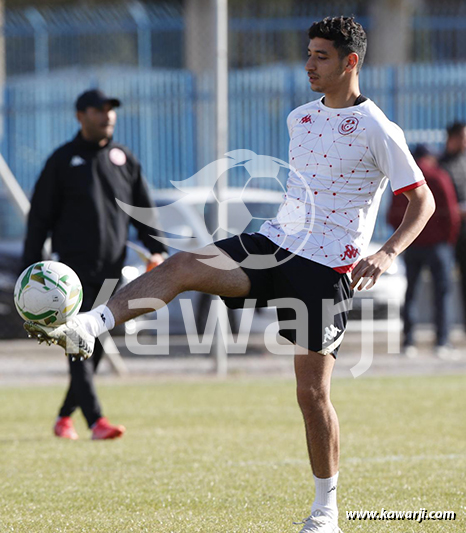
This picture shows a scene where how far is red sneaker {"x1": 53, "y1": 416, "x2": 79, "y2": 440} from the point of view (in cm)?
725

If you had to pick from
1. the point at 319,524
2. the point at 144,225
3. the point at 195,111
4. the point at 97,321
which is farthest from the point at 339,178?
the point at 195,111

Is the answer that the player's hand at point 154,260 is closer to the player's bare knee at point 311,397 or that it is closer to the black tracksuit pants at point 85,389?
the black tracksuit pants at point 85,389

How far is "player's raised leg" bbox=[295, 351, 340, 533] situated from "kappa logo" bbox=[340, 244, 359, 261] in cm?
46

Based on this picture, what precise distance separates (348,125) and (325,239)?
20.8 inches

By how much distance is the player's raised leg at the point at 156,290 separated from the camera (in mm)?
4211

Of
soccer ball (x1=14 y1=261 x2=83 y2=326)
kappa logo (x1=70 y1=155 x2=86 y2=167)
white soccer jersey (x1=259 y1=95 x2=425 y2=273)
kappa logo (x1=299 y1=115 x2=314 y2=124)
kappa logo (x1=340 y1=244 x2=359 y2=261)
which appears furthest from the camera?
kappa logo (x1=70 y1=155 x2=86 y2=167)

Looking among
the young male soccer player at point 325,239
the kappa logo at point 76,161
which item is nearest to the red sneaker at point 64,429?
the kappa logo at point 76,161

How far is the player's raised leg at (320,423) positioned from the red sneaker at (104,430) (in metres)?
2.76

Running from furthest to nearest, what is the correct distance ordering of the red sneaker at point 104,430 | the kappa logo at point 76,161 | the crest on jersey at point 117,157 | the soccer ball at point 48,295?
the crest on jersey at point 117,157, the kappa logo at point 76,161, the red sneaker at point 104,430, the soccer ball at point 48,295

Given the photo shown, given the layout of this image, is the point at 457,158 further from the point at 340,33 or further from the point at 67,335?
the point at 67,335

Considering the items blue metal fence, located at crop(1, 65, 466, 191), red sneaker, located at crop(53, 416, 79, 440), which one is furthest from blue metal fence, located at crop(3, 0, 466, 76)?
red sneaker, located at crop(53, 416, 79, 440)

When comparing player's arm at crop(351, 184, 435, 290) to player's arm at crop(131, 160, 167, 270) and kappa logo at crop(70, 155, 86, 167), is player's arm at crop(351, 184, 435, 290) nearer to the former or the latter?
player's arm at crop(131, 160, 167, 270)

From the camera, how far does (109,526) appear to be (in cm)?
462

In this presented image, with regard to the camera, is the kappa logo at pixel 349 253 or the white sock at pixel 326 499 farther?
the kappa logo at pixel 349 253
